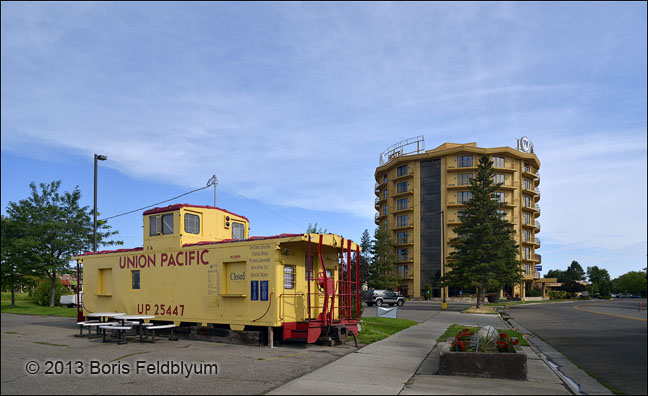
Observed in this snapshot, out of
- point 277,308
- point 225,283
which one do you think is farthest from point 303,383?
point 225,283

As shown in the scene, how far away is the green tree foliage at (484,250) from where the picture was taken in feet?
127

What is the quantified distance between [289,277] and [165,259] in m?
5.25

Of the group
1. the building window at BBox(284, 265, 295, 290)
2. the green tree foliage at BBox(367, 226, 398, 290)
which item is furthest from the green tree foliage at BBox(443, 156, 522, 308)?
the building window at BBox(284, 265, 295, 290)

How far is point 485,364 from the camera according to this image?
9578 mm

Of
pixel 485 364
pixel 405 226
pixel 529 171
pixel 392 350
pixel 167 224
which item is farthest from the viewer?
pixel 529 171

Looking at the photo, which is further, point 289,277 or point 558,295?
point 558,295

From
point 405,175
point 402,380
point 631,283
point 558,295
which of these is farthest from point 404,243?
point 631,283

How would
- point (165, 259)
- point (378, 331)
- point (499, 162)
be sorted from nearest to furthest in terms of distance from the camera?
1. point (165, 259)
2. point (378, 331)
3. point (499, 162)

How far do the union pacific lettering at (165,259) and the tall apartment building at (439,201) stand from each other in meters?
55.0

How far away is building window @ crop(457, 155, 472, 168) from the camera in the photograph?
69562 mm

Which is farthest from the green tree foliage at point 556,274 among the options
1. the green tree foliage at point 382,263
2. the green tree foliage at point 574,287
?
the green tree foliage at point 382,263

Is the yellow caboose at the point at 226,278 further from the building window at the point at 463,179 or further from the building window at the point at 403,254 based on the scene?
the building window at the point at 403,254

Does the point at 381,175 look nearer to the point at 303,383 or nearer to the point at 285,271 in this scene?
the point at 285,271

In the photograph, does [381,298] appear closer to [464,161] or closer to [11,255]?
[464,161]
